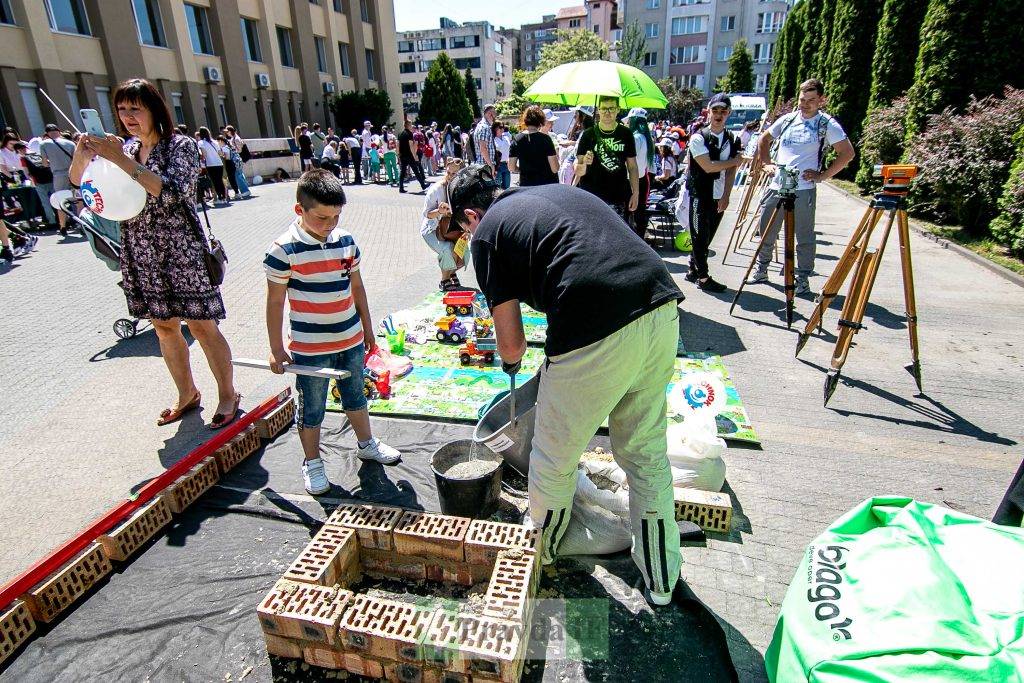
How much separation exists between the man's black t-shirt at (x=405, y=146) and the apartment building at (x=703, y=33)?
145ft

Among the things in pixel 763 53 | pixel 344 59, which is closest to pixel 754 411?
pixel 344 59

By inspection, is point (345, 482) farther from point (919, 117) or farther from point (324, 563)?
point (919, 117)

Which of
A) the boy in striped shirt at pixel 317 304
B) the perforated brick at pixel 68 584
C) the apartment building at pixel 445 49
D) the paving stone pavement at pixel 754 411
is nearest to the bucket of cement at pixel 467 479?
the boy in striped shirt at pixel 317 304

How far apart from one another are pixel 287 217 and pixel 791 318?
11445 mm

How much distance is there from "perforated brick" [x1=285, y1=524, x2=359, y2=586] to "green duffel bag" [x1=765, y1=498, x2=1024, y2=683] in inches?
71.5

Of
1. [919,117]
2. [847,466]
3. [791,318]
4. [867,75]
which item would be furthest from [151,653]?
[867,75]

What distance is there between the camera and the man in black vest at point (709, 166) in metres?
6.53

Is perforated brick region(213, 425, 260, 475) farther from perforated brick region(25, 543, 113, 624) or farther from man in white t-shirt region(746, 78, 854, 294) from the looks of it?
man in white t-shirt region(746, 78, 854, 294)

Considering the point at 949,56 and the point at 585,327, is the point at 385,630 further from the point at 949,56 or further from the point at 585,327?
the point at 949,56

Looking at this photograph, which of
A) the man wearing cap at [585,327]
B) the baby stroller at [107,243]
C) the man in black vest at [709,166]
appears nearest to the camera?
the man wearing cap at [585,327]

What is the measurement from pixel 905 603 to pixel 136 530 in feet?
11.1

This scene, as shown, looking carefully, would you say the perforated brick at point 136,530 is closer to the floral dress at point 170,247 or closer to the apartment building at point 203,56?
the floral dress at point 170,247

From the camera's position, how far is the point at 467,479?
289cm

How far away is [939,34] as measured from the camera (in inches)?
433
